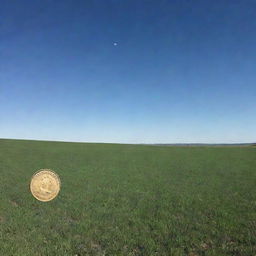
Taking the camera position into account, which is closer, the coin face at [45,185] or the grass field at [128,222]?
the grass field at [128,222]

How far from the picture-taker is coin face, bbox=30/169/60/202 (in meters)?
16.2

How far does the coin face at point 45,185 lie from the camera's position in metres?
16.2

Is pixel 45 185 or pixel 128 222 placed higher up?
pixel 45 185

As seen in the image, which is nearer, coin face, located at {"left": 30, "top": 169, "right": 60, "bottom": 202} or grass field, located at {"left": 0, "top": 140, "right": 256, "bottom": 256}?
grass field, located at {"left": 0, "top": 140, "right": 256, "bottom": 256}

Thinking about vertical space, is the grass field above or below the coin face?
below

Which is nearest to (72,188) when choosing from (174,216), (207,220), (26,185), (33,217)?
(26,185)

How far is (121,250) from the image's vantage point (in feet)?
31.0

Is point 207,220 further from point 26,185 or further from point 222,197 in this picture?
point 26,185

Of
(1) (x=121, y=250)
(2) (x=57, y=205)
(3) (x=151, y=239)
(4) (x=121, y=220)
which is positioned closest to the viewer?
(1) (x=121, y=250)

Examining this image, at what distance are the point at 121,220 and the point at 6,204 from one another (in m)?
6.90

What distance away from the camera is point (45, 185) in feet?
55.0

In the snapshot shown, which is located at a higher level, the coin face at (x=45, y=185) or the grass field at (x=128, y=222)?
the coin face at (x=45, y=185)

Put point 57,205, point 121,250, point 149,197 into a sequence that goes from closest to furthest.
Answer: point 121,250 → point 57,205 → point 149,197

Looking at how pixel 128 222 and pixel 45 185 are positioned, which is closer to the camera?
pixel 128 222
